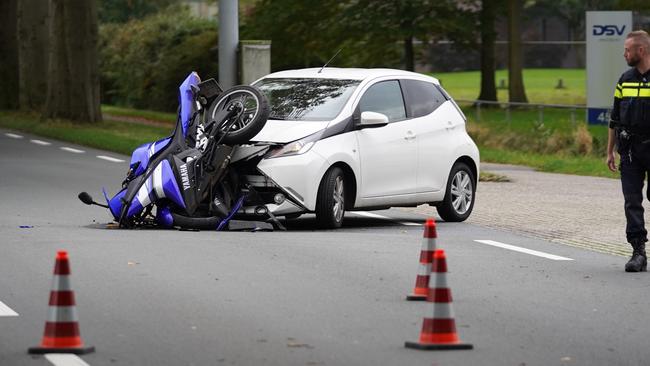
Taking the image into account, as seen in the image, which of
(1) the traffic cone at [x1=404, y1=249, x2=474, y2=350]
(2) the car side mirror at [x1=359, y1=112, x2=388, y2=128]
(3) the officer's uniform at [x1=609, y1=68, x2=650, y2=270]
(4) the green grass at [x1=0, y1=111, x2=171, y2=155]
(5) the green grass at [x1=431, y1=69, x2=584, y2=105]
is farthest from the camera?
(5) the green grass at [x1=431, y1=69, x2=584, y2=105]

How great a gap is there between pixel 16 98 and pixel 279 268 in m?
36.4

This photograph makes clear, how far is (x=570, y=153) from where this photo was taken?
2956 centimetres

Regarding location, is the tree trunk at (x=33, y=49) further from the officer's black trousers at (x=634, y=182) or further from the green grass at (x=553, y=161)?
the officer's black trousers at (x=634, y=182)

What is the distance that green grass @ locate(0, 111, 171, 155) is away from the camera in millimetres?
29000

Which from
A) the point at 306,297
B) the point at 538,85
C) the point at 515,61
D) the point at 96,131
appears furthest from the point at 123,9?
the point at 306,297

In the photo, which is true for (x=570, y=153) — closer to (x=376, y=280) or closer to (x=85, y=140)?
(x=85, y=140)

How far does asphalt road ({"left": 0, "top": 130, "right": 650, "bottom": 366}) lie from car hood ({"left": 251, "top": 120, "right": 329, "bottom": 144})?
2.94 feet

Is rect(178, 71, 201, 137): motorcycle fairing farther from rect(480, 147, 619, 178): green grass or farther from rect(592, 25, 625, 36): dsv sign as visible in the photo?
rect(592, 25, 625, 36): dsv sign

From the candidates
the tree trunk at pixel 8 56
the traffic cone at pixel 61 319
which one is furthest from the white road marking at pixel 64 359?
the tree trunk at pixel 8 56

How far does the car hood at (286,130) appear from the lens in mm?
14352

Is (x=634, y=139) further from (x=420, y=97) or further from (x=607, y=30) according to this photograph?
(x=607, y=30)

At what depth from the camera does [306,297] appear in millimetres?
10141

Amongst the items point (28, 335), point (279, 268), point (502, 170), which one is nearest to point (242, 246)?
point (279, 268)

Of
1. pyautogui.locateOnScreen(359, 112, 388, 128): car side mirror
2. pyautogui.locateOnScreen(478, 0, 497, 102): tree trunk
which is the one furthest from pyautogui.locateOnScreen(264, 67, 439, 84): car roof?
pyautogui.locateOnScreen(478, 0, 497, 102): tree trunk
